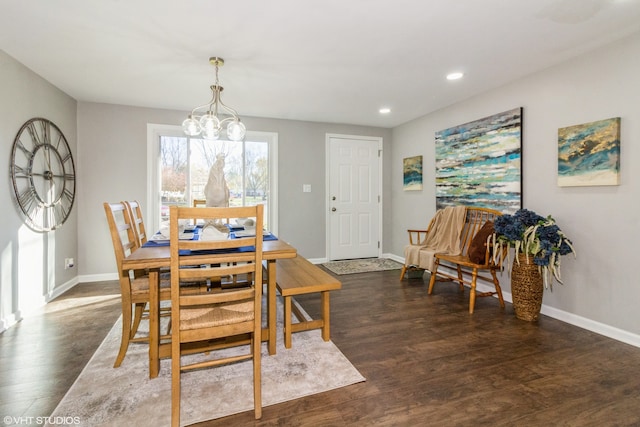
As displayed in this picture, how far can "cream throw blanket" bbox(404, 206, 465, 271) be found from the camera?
3432 mm

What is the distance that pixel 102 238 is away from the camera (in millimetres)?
3939

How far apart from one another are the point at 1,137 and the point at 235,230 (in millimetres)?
A: 2135

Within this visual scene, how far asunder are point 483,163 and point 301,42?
2398 mm

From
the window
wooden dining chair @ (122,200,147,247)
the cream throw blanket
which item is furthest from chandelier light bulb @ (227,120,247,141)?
the cream throw blanket

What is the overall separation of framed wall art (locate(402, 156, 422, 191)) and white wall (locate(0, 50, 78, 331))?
14.9 ft

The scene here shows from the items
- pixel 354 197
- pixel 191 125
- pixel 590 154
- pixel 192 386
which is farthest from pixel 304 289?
pixel 354 197

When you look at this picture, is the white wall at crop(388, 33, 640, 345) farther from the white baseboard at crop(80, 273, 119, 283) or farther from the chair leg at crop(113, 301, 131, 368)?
the white baseboard at crop(80, 273, 119, 283)

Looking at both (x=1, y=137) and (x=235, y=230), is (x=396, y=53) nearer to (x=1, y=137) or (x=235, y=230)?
(x=235, y=230)

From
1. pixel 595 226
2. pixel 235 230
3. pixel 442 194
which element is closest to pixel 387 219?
pixel 442 194

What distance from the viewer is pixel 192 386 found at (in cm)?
174

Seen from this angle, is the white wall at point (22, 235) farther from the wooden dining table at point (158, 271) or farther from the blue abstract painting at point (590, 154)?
the blue abstract painting at point (590, 154)

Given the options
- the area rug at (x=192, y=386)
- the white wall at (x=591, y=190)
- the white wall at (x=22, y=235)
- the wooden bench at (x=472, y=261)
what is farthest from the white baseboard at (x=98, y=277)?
the white wall at (x=591, y=190)

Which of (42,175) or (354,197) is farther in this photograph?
(354,197)

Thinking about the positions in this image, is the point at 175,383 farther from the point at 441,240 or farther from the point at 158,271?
the point at 441,240
